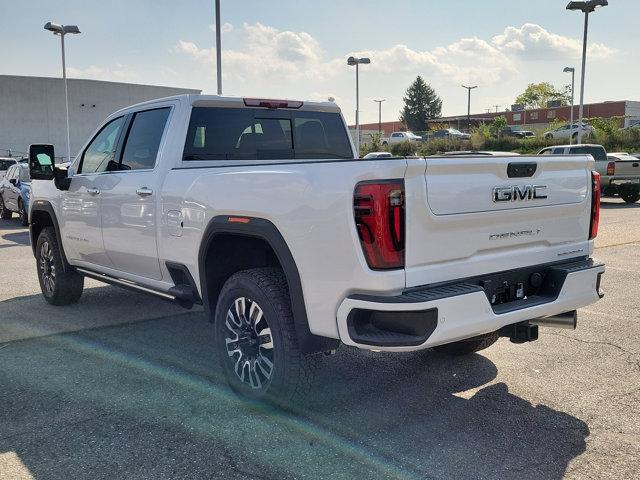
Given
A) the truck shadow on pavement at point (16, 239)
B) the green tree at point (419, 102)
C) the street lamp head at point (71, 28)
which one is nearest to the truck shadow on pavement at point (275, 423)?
the truck shadow on pavement at point (16, 239)

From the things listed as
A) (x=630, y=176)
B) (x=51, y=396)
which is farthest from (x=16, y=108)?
(x=51, y=396)

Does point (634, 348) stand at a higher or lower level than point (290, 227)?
lower

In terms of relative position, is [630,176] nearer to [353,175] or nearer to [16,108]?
[353,175]

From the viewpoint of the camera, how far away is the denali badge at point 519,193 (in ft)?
11.7

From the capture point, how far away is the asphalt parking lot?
3271 millimetres

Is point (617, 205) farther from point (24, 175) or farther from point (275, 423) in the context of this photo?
point (275, 423)

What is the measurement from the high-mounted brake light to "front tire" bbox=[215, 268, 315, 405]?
5.98 ft

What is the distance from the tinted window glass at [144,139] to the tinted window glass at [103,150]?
0.22 m

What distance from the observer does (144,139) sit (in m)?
5.31

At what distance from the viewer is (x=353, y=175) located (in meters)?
3.19

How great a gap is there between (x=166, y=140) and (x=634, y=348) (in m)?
4.02

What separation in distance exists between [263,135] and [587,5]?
2650cm

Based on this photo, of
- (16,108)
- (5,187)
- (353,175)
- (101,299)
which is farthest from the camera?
(16,108)

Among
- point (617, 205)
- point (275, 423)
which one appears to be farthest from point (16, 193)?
point (617, 205)
